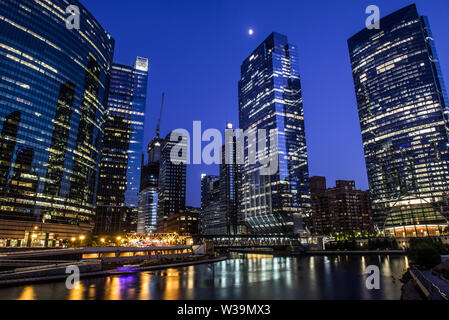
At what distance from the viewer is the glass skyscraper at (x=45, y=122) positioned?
117125 mm

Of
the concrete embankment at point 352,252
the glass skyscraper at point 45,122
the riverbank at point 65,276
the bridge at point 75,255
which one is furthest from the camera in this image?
the concrete embankment at point 352,252

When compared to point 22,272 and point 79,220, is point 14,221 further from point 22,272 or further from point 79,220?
point 22,272

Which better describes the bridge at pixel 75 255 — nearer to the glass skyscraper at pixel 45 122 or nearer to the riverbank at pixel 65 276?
the riverbank at pixel 65 276

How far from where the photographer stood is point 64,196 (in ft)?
464

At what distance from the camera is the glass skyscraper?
4611 inches

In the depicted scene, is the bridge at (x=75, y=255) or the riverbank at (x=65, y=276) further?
the bridge at (x=75, y=255)

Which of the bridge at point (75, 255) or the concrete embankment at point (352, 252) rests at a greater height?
the bridge at point (75, 255)

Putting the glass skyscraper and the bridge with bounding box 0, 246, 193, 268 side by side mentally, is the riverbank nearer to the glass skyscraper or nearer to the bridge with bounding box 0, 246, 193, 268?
the bridge with bounding box 0, 246, 193, 268

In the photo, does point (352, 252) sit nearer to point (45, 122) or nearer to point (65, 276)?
point (65, 276)

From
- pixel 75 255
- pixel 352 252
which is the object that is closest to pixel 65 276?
pixel 75 255

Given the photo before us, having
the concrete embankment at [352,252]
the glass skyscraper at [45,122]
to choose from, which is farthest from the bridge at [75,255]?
the concrete embankment at [352,252]
